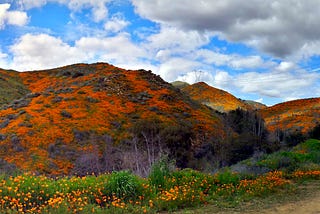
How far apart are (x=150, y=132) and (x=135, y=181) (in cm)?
1654

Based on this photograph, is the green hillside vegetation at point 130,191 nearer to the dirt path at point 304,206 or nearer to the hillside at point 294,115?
the dirt path at point 304,206

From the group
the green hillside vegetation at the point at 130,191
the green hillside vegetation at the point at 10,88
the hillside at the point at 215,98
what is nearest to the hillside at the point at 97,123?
the green hillside vegetation at the point at 10,88

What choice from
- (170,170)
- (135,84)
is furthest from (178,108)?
(170,170)

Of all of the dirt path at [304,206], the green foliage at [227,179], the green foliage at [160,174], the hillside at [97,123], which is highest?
the hillside at [97,123]

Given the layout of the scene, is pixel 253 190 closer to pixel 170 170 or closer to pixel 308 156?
pixel 170 170

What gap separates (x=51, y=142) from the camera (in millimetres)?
24281

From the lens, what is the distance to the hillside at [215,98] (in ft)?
203

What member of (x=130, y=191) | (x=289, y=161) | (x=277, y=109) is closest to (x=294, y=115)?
(x=277, y=109)

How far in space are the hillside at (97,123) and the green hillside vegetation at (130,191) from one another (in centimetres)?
612

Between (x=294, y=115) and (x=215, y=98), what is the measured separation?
16.6 metres

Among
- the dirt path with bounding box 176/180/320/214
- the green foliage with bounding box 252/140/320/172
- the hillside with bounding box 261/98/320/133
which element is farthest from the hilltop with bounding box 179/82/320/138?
the dirt path with bounding box 176/180/320/214

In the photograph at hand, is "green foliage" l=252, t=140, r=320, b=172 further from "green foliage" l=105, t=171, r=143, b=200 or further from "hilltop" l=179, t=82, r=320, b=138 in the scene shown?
"hilltop" l=179, t=82, r=320, b=138

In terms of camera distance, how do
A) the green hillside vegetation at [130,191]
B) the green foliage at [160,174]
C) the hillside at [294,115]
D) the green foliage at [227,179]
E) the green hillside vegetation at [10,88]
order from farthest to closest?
the hillside at [294,115]
the green hillside vegetation at [10,88]
the green foliage at [227,179]
the green foliage at [160,174]
the green hillside vegetation at [130,191]

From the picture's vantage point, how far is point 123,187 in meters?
8.06
